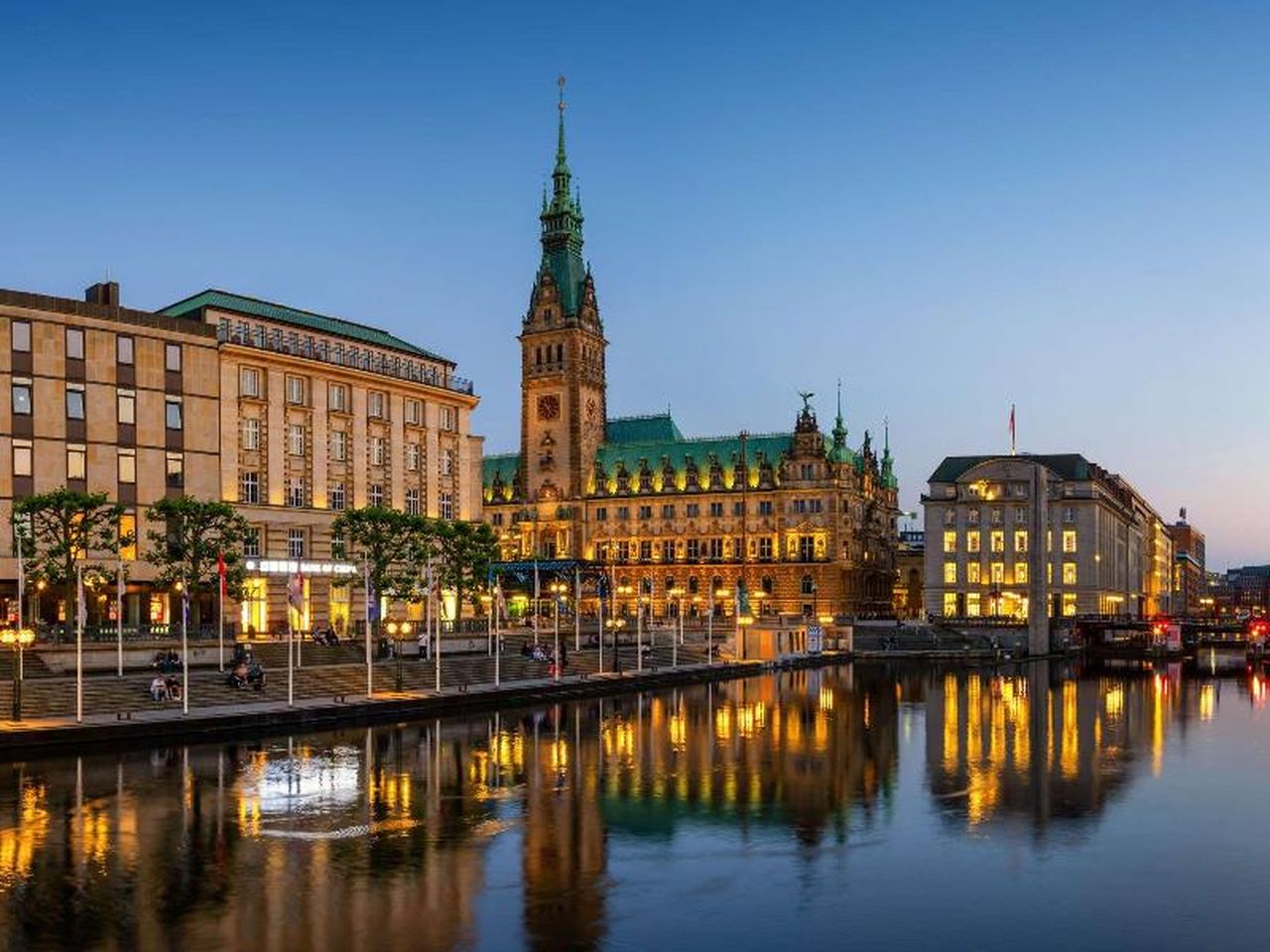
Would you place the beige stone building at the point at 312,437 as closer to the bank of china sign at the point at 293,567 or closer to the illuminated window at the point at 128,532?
the bank of china sign at the point at 293,567

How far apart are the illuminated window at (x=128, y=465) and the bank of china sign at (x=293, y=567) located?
40.9 feet

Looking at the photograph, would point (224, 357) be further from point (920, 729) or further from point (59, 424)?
point (920, 729)

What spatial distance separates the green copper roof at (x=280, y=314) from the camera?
11925 centimetres

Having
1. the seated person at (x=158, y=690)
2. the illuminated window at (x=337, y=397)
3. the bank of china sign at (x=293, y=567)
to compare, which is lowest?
the seated person at (x=158, y=690)

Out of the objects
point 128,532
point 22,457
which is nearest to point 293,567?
point 128,532

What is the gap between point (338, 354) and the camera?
128 meters

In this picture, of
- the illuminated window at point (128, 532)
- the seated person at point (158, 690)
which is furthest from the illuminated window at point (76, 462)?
the seated person at point (158, 690)

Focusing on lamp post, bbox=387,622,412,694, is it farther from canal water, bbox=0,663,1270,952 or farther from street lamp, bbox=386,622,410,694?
canal water, bbox=0,663,1270,952

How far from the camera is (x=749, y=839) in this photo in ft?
145

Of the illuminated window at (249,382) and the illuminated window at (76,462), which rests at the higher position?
the illuminated window at (249,382)

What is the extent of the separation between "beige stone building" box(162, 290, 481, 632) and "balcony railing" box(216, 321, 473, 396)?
5.6 inches

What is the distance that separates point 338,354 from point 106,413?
91.4ft

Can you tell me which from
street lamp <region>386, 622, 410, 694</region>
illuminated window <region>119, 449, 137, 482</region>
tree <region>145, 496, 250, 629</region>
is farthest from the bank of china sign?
illuminated window <region>119, 449, 137, 482</region>

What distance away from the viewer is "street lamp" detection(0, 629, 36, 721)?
66.4 m
